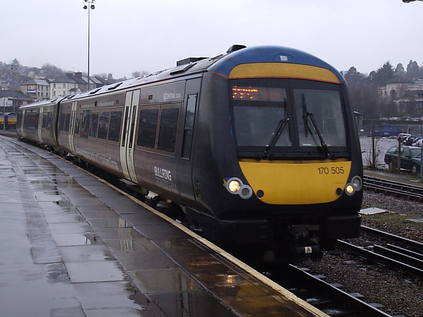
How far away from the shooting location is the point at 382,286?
8.59m

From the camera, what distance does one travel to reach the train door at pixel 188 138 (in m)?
8.77

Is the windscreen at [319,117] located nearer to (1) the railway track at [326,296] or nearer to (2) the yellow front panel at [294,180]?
(2) the yellow front panel at [294,180]

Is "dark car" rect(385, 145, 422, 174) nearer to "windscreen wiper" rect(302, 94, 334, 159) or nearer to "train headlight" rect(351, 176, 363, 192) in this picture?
"train headlight" rect(351, 176, 363, 192)

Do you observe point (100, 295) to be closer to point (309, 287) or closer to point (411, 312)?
point (309, 287)

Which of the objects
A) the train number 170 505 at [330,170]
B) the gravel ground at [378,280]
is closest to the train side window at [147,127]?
the gravel ground at [378,280]

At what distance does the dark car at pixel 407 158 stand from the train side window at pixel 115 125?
17.1 m

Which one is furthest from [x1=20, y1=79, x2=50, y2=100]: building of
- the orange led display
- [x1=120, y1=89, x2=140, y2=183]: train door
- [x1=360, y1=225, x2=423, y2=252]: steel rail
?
the orange led display

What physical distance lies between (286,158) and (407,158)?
21851 millimetres

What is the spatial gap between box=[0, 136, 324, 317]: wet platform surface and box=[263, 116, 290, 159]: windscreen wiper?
5.25 feet

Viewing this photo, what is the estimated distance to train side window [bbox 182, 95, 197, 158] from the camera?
29.1 ft

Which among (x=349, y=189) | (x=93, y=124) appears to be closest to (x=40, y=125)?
(x=93, y=124)

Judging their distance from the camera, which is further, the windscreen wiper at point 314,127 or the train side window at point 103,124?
the train side window at point 103,124

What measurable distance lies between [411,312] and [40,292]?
4.69m

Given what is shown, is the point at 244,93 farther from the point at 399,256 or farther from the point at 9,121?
the point at 9,121
